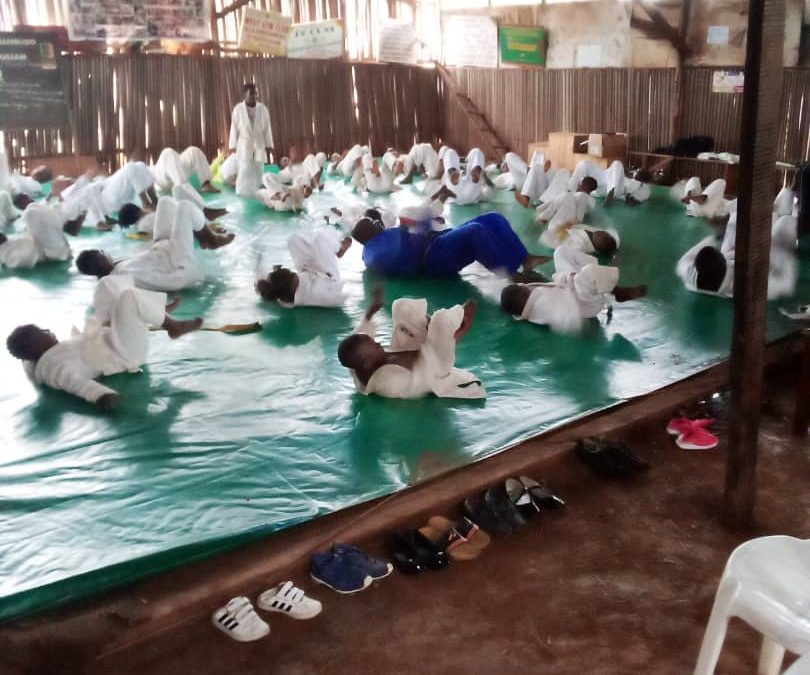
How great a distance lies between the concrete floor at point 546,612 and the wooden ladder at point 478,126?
970 cm

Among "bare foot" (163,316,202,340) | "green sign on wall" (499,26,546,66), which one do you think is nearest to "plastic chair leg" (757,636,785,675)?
"bare foot" (163,316,202,340)

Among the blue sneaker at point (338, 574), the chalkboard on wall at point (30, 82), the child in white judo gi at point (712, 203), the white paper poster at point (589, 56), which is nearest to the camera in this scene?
the blue sneaker at point (338, 574)

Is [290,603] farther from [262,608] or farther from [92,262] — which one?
[92,262]

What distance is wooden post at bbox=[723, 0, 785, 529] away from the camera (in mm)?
2344

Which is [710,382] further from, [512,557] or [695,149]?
[695,149]

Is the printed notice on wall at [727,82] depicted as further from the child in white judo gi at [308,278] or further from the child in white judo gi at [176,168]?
the child in white judo gi at [308,278]

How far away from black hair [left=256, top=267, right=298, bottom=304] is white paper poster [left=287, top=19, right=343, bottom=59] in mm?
7883

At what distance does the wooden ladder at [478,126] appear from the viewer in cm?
1202

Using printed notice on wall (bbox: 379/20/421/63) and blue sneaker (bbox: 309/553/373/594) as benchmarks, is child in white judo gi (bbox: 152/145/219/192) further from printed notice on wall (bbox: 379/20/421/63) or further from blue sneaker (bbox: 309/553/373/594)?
blue sneaker (bbox: 309/553/373/594)

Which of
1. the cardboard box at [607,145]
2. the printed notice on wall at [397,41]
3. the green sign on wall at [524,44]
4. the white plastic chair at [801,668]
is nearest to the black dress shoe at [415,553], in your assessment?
the white plastic chair at [801,668]

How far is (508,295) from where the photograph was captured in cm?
421

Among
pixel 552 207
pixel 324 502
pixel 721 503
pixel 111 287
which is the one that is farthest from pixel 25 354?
pixel 552 207

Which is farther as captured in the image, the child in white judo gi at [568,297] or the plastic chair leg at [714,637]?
the child in white judo gi at [568,297]

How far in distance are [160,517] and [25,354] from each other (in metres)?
1.40
